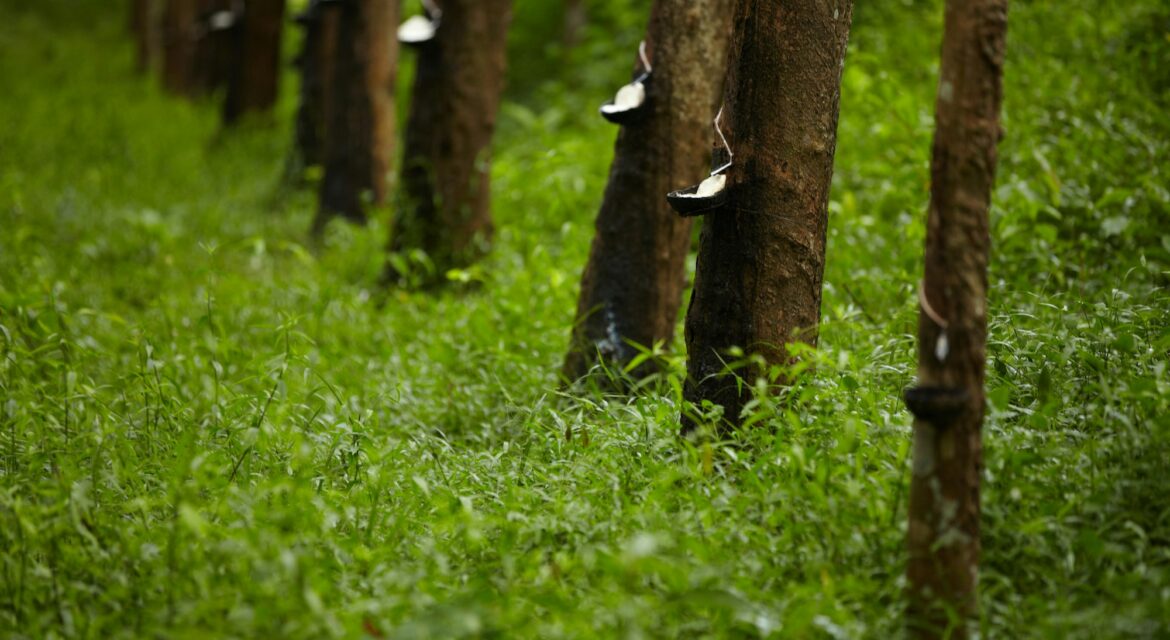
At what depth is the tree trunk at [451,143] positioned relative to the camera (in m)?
6.29

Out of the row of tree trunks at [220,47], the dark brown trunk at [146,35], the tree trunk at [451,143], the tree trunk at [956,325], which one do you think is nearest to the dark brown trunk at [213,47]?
the row of tree trunks at [220,47]

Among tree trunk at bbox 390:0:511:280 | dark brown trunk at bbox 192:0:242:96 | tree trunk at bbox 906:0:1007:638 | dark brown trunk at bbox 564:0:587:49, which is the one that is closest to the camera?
tree trunk at bbox 906:0:1007:638

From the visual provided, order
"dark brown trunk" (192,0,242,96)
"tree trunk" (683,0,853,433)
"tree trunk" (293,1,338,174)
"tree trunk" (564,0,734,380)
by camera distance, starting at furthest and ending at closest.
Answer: "dark brown trunk" (192,0,242,96) < "tree trunk" (293,1,338,174) < "tree trunk" (564,0,734,380) < "tree trunk" (683,0,853,433)

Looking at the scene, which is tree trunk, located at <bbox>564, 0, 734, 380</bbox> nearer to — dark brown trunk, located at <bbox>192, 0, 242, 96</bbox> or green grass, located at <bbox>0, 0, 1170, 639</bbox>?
green grass, located at <bbox>0, 0, 1170, 639</bbox>

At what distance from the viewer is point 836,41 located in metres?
3.15

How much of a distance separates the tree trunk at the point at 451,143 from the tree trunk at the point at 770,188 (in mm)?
3310

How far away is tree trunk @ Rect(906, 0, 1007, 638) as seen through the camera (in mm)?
2291

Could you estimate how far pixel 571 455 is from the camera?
3.19 m

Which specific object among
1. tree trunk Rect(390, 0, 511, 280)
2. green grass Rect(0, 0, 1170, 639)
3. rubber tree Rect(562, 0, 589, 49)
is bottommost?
green grass Rect(0, 0, 1170, 639)

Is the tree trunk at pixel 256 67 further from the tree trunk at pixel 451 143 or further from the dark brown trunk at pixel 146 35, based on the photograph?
the dark brown trunk at pixel 146 35

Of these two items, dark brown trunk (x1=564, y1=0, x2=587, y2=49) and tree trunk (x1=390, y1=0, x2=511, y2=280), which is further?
dark brown trunk (x1=564, y1=0, x2=587, y2=49)

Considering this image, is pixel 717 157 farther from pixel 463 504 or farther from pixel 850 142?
pixel 850 142

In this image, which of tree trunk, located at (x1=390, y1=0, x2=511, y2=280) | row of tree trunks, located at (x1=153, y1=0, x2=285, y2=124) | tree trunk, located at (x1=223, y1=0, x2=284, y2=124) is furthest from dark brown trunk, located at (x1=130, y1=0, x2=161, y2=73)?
tree trunk, located at (x1=390, y1=0, x2=511, y2=280)

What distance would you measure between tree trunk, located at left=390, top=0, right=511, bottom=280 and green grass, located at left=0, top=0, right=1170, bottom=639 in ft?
1.50
